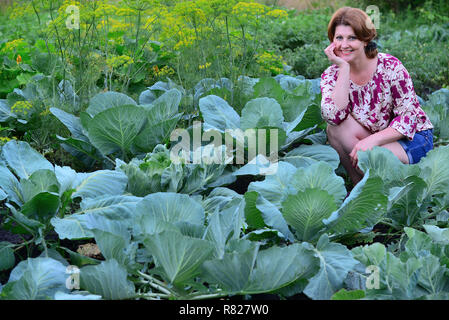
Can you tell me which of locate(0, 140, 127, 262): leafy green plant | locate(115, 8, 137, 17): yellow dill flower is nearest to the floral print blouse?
locate(115, 8, 137, 17): yellow dill flower

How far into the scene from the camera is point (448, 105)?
382 centimetres

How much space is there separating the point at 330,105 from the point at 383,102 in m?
0.31

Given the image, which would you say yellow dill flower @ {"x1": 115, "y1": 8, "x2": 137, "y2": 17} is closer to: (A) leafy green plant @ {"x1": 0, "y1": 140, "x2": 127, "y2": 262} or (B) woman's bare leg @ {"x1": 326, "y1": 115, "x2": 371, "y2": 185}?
(A) leafy green plant @ {"x1": 0, "y1": 140, "x2": 127, "y2": 262}

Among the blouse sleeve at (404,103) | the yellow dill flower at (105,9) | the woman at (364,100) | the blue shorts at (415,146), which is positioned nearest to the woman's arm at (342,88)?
the woman at (364,100)

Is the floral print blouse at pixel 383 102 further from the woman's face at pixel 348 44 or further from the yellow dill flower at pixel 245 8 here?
the yellow dill flower at pixel 245 8

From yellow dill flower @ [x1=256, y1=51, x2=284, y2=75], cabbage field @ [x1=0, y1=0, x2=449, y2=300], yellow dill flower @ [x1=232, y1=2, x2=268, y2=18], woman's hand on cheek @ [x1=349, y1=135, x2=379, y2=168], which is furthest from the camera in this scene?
yellow dill flower @ [x1=256, y1=51, x2=284, y2=75]

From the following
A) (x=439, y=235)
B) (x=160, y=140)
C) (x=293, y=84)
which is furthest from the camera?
(x=293, y=84)

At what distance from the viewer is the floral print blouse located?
289 centimetres

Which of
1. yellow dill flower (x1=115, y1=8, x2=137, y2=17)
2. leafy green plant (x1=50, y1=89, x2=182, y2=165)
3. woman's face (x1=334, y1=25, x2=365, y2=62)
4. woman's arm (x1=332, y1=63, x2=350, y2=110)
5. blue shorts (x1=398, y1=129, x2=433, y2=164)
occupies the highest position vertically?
yellow dill flower (x1=115, y1=8, x2=137, y2=17)

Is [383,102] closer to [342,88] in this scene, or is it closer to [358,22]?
[342,88]
